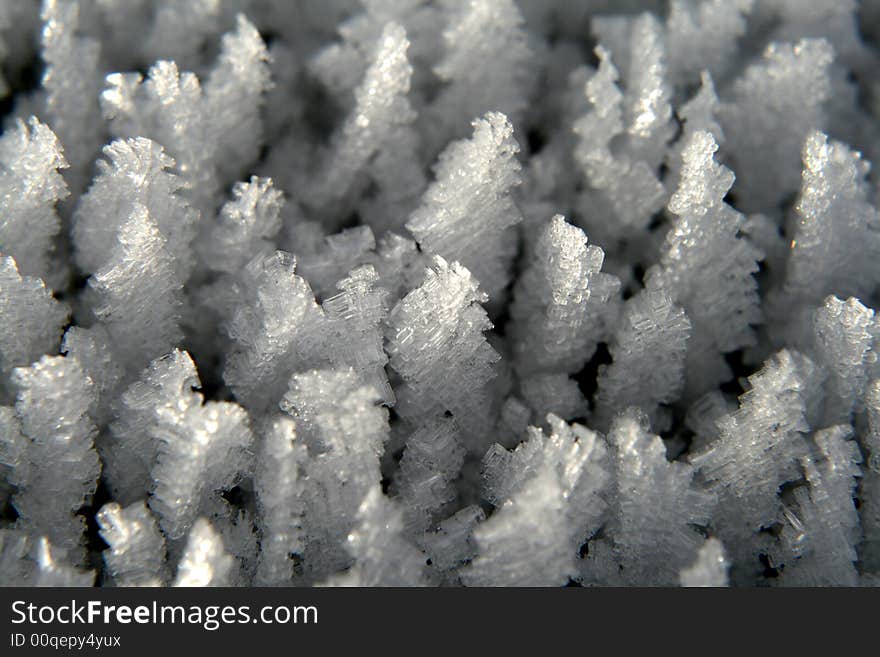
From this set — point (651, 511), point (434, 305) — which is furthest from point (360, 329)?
point (651, 511)

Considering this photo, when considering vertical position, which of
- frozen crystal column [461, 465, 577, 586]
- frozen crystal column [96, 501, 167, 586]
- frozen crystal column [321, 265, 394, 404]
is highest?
frozen crystal column [321, 265, 394, 404]

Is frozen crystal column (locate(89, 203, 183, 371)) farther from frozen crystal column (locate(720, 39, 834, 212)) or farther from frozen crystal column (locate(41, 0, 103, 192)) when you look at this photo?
frozen crystal column (locate(720, 39, 834, 212))

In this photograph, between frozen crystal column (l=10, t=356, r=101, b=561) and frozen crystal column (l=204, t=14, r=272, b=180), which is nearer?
frozen crystal column (l=10, t=356, r=101, b=561)

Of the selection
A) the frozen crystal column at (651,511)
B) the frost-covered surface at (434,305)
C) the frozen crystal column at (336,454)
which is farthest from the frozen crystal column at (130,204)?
the frozen crystal column at (651,511)

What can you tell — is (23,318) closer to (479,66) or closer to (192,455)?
(192,455)

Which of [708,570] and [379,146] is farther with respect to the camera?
[379,146]

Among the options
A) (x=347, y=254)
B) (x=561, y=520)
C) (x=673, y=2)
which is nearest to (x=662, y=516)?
(x=561, y=520)

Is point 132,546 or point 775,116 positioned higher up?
point 775,116

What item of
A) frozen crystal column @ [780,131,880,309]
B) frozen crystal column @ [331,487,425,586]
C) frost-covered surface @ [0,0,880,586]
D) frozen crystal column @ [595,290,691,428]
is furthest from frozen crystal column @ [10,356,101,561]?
frozen crystal column @ [780,131,880,309]
